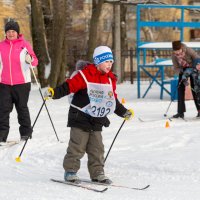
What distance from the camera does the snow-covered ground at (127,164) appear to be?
4.95 m

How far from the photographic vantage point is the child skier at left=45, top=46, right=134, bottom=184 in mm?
5281

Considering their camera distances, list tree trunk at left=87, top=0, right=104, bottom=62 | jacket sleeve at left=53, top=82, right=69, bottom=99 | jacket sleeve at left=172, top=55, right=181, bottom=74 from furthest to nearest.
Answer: tree trunk at left=87, top=0, right=104, bottom=62 → jacket sleeve at left=172, top=55, right=181, bottom=74 → jacket sleeve at left=53, top=82, right=69, bottom=99

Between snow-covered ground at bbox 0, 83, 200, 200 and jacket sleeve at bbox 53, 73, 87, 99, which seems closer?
snow-covered ground at bbox 0, 83, 200, 200

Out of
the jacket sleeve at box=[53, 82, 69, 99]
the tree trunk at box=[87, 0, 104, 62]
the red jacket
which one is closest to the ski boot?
the red jacket

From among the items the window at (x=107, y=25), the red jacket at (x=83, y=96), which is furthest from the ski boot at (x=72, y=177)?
the window at (x=107, y=25)

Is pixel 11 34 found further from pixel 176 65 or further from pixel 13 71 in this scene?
pixel 176 65

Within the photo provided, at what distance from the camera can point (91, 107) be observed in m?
5.29

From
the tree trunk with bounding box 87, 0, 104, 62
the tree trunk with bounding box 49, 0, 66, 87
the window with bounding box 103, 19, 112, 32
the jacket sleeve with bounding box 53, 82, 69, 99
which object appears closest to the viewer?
the jacket sleeve with bounding box 53, 82, 69, 99

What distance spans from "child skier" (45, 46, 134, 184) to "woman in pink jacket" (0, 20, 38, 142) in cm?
228

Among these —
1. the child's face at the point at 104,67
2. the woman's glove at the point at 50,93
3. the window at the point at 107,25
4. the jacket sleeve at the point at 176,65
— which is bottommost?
the window at the point at 107,25

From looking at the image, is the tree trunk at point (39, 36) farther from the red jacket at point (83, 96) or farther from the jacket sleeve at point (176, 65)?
the red jacket at point (83, 96)

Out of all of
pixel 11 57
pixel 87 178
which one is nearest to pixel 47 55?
pixel 11 57

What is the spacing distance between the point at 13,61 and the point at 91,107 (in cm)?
262

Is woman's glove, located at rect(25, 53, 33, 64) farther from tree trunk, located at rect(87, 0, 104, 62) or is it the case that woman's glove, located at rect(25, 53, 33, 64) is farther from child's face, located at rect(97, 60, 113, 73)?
tree trunk, located at rect(87, 0, 104, 62)
